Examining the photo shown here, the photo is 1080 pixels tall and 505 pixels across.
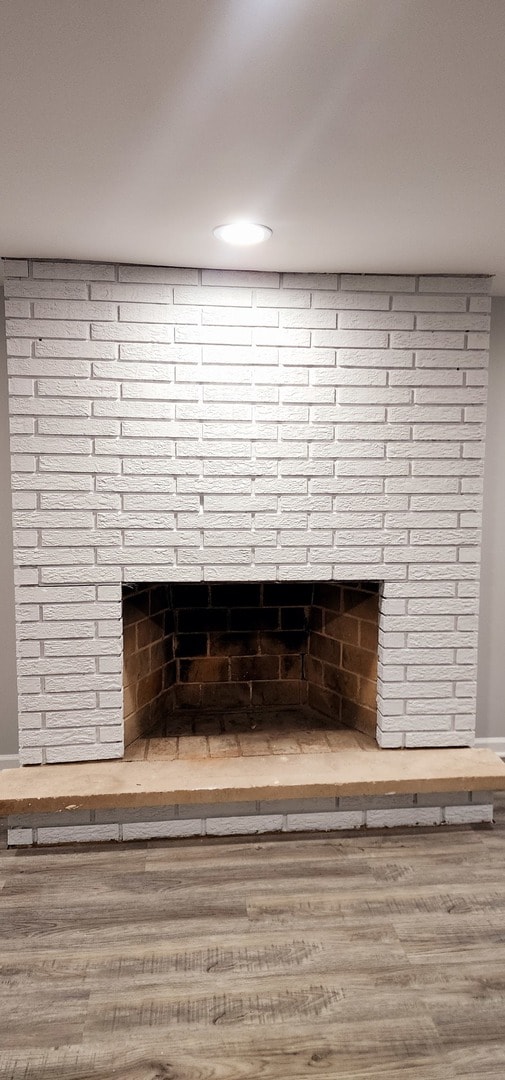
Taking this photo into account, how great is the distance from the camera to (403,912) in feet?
6.37

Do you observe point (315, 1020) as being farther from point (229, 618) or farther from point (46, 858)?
point (229, 618)

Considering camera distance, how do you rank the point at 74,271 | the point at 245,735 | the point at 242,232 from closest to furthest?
the point at 242,232 < the point at 74,271 < the point at 245,735

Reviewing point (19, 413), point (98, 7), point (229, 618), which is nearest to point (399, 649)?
point (229, 618)

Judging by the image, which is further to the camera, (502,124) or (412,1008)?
(412,1008)

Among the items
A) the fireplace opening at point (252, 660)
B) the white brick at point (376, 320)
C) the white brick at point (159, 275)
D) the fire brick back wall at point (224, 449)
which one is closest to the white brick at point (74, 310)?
the fire brick back wall at point (224, 449)

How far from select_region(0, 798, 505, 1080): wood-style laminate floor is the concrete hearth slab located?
19 centimetres

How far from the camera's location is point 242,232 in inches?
75.3

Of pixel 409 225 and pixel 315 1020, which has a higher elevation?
pixel 409 225

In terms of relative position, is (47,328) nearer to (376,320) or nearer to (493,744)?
(376,320)

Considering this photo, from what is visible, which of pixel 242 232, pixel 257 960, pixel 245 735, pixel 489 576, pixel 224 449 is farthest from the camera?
pixel 489 576

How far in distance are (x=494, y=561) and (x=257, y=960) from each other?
1884 mm

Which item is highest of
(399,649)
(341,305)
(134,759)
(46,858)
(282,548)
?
(341,305)

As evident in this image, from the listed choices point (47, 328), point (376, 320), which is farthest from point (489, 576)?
point (47, 328)

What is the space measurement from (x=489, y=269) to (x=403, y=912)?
7.09ft
